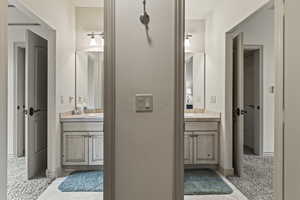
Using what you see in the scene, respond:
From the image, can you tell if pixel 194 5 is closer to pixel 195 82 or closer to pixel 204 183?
pixel 195 82

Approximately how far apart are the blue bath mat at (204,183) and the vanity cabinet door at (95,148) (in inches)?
49.7

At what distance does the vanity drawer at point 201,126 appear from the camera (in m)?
3.46

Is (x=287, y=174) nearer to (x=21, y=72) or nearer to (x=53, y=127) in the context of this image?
(x=53, y=127)

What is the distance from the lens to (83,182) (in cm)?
300

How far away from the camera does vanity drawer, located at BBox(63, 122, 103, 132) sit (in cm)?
329

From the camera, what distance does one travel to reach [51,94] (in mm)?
3035

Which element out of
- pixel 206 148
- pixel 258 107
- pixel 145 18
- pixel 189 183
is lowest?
pixel 189 183

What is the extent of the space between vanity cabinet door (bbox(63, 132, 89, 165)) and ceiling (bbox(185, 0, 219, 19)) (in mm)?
2459

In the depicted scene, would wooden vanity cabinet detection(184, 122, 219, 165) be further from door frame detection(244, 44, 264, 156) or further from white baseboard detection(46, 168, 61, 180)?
white baseboard detection(46, 168, 61, 180)

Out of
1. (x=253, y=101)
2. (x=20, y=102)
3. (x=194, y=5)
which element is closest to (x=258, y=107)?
(x=253, y=101)

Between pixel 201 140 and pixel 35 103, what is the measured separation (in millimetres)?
2399

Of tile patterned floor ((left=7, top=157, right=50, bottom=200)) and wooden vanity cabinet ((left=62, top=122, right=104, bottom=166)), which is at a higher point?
wooden vanity cabinet ((left=62, top=122, right=104, bottom=166))

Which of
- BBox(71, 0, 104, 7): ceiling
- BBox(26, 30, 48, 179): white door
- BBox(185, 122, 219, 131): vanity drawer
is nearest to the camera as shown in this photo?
BBox(26, 30, 48, 179): white door

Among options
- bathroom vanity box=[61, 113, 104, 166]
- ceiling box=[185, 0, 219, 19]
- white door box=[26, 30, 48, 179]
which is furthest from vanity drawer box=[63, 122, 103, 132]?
ceiling box=[185, 0, 219, 19]
